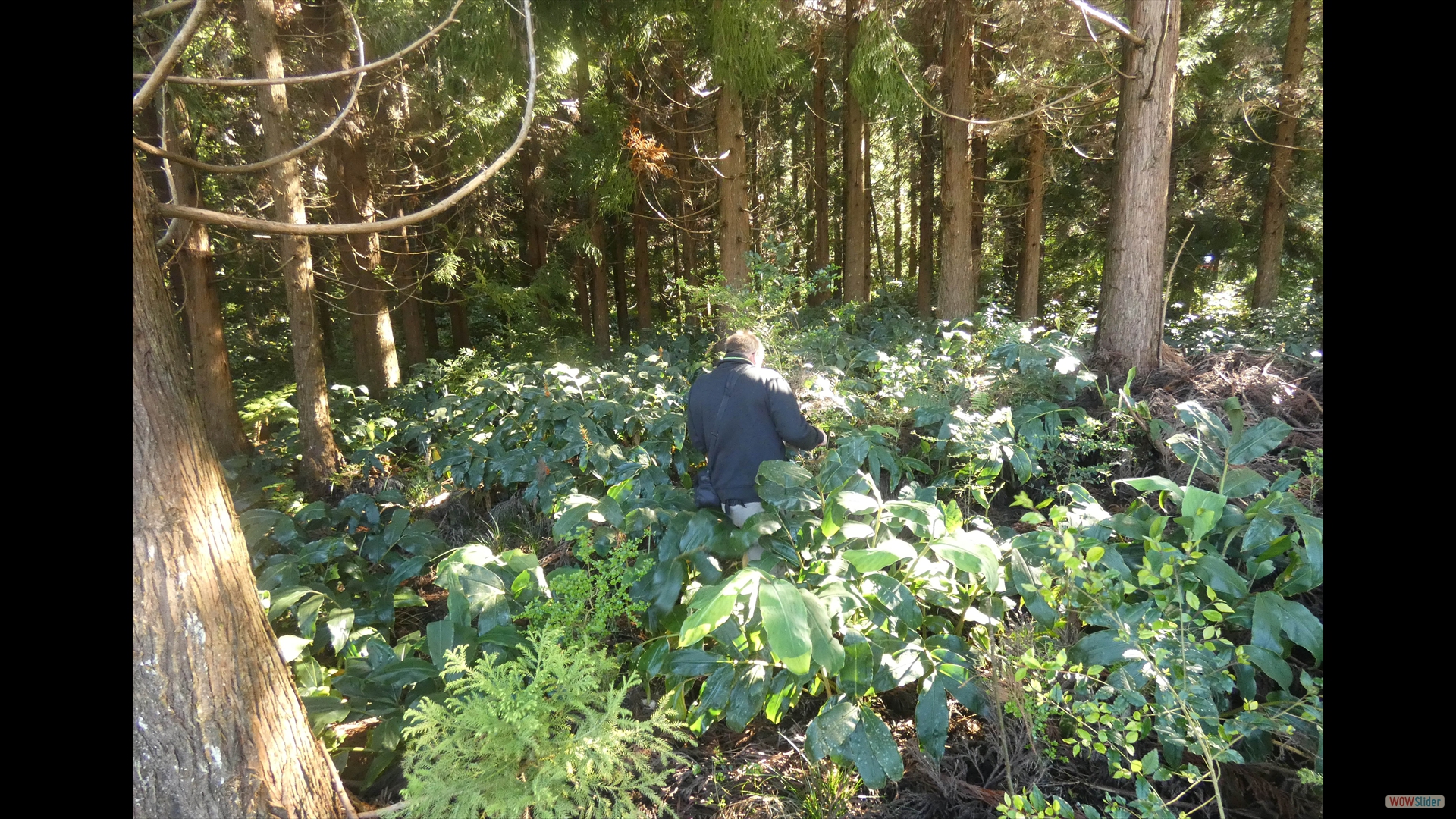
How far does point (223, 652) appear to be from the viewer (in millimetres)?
1940

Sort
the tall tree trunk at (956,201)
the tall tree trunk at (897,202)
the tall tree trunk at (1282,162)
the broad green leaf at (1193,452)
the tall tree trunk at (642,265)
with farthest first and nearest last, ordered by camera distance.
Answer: the tall tree trunk at (897,202) < the tall tree trunk at (642,265) < the tall tree trunk at (1282,162) < the tall tree trunk at (956,201) < the broad green leaf at (1193,452)

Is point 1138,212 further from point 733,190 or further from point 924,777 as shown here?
point 924,777

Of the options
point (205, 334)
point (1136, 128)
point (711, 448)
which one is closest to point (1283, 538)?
point (711, 448)

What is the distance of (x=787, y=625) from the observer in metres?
1.79

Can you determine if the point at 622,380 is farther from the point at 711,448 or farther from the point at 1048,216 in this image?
the point at 1048,216

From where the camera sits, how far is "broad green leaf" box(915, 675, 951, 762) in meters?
2.12

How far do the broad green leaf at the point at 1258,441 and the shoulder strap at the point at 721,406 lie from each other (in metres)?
2.37

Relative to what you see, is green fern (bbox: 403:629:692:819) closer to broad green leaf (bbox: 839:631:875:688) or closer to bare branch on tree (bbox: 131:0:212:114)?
broad green leaf (bbox: 839:631:875:688)

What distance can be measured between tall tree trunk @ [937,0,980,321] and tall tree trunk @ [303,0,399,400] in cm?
781

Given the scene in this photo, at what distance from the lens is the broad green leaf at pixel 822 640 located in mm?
1930

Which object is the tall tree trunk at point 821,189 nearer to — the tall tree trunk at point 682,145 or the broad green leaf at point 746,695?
the tall tree trunk at point 682,145

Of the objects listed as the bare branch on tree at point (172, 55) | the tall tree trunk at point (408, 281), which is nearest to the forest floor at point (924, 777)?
the bare branch on tree at point (172, 55)

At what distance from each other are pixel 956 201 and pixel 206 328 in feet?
30.8
